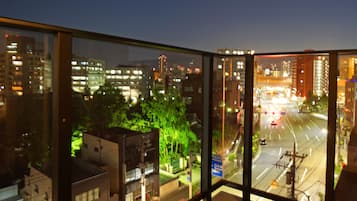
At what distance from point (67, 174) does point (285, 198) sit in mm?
1506

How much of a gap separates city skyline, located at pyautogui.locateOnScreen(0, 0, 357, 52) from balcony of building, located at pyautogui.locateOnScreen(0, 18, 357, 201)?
80cm

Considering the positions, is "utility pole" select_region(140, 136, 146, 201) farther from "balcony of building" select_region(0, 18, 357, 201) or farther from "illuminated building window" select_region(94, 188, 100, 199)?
"illuminated building window" select_region(94, 188, 100, 199)

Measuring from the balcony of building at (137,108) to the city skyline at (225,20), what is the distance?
0.80 m

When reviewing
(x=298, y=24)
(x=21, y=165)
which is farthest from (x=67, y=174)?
(x=298, y=24)

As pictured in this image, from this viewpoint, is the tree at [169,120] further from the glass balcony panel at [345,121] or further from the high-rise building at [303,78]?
the glass balcony panel at [345,121]

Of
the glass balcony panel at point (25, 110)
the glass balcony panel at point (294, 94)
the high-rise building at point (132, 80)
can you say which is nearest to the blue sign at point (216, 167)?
the glass balcony panel at point (294, 94)

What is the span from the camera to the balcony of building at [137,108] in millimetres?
1051

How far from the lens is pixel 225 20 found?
20.5 ft

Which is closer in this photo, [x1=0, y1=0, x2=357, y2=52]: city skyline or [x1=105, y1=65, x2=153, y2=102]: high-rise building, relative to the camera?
[x1=105, y1=65, x2=153, y2=102]: high-rise building

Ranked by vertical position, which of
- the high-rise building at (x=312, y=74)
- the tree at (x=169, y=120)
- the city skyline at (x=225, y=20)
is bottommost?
the tree at (x=169, y=120)

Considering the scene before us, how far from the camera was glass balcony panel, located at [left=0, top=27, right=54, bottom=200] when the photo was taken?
3.56 feet

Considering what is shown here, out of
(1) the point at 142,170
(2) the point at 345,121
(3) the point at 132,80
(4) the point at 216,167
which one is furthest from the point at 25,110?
(1) the point at 142,170

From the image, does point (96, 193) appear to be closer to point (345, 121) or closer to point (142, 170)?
point (142, 170)

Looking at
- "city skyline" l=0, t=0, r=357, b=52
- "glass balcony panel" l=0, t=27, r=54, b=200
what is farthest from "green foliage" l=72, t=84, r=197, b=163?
"glass balcony panel" l=0, t=27, r=54, b=200
